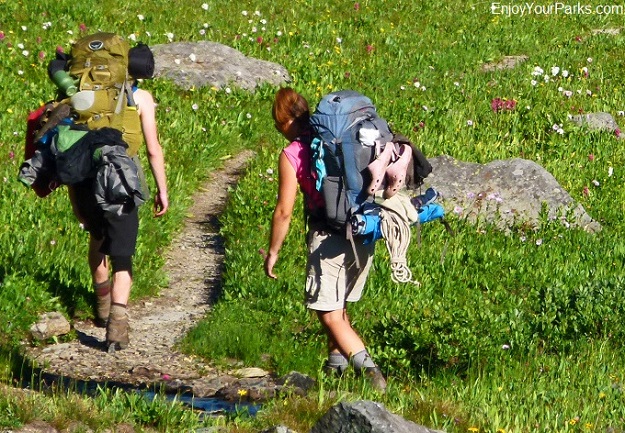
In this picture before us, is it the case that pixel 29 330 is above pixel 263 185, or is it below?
below

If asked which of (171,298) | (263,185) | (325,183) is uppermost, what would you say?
(325,183)

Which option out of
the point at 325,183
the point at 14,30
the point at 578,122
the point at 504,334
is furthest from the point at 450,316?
the point at 14,30

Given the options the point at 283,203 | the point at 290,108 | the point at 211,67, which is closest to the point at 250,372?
the point at 283,203

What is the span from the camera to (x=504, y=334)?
325 inches

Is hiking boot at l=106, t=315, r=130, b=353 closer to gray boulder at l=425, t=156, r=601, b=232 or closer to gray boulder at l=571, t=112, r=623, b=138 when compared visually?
gray boulder at l=425, t=156, r=601, b=232

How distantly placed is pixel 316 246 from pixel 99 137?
5.36 feet

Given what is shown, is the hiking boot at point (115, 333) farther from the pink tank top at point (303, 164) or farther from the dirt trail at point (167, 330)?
the pink tank top at point (303, 164)

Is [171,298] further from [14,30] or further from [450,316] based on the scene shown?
[14,30]

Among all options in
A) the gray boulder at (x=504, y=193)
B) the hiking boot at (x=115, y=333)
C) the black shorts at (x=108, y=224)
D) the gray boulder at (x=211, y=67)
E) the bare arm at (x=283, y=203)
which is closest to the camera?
the bare arm at (x=283, y=203)

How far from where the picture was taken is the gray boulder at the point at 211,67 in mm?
14695

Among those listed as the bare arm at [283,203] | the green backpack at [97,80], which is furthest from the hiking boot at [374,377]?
the green backpack at [97,80]

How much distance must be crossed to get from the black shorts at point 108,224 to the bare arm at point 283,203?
132cm

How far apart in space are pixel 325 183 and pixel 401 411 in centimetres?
142

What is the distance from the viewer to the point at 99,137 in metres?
7.20
